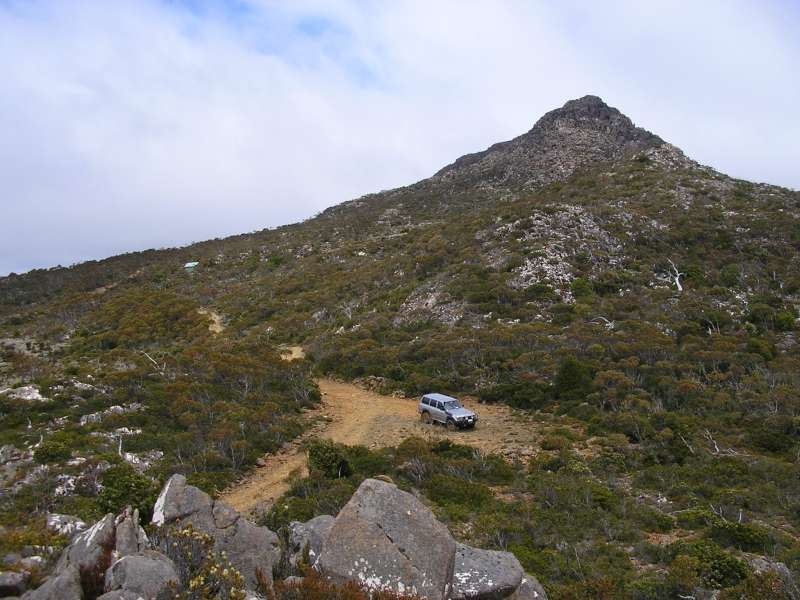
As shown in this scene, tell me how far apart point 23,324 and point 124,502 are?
161ft

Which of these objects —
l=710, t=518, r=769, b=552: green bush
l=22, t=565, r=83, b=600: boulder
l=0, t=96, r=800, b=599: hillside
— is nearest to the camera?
l=22, t=565, r=83, b=600: boulder

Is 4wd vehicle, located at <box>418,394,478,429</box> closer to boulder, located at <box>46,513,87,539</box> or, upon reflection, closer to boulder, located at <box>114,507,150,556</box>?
boulder, located at <box>46,513,87,539</box>

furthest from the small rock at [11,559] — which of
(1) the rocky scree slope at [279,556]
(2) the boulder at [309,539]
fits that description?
(2) the boulder at [309,539]

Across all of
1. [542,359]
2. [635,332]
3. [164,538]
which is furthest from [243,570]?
[635,332]

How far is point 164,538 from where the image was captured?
8055 millimetres

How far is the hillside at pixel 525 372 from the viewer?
1358 centimetres

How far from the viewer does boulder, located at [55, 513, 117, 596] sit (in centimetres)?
702

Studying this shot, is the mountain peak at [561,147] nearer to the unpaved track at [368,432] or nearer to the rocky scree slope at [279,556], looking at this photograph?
the unpaved track at [368,432]

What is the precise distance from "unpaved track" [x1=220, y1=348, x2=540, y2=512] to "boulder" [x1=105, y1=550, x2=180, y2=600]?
8.84 meters

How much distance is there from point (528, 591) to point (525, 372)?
60.5 feet

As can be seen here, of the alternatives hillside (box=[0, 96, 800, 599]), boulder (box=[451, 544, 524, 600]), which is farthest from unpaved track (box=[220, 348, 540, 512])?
boulder (box=[451, 544, 524, 600])

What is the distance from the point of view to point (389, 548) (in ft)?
26.9

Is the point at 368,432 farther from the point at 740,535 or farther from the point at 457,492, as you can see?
the point at 740,535

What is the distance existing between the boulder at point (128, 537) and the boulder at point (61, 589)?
71 centimetres
